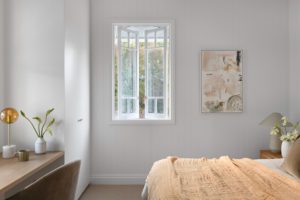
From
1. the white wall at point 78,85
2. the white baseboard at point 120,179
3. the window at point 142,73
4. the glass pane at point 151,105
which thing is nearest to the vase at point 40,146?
the white wall at point 78,85

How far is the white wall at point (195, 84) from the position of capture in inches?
148

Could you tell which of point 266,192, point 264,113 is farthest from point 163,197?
point 264,113

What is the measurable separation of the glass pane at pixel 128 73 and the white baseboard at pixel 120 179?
1.20 metres

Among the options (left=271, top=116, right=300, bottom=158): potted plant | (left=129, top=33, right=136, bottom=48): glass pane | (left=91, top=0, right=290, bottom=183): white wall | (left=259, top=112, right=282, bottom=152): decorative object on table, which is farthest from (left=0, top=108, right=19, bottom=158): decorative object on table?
(left=259, top=112, right=282, bottom=152): decorative object on table

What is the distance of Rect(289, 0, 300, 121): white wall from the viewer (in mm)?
3600

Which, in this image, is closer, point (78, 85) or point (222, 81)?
point (78, 85)

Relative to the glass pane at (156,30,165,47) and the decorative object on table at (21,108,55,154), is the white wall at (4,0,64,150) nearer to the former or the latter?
the decorative object on table at (21,108,55,154)

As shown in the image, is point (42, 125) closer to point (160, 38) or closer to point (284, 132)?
point (160, 38)

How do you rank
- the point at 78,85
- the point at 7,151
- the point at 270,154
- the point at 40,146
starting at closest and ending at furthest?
1. the point at 7,151
2. the point at 40,146
3. the point at 78,85
4. the point at 270,154

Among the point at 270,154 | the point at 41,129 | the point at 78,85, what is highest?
the point at 78,85

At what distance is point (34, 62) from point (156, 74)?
6.11 ft

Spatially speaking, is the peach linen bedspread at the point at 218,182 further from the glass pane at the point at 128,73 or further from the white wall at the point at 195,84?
the glass pane at the point at 128,73

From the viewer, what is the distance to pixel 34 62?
8.74ft

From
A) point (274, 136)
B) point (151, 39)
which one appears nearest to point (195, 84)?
point (151, 39)
